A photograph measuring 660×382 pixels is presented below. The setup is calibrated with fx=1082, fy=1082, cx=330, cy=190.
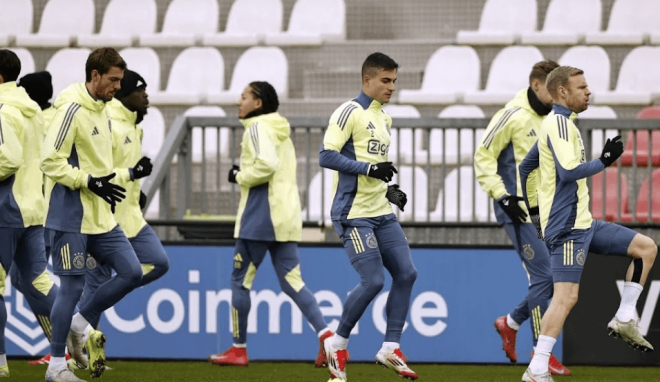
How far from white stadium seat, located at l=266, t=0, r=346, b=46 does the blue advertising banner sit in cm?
558

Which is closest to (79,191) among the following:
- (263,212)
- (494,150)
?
(263,212)

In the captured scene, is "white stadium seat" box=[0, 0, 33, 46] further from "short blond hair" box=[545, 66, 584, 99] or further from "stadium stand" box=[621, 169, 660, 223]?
"short blond hair" box=[545, 66, 584, 99]

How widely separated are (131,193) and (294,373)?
1.85m

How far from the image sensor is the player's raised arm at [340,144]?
22.2 feet

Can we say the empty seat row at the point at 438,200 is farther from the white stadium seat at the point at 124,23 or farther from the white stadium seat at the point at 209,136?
the white stadium seat at the point at 124,23

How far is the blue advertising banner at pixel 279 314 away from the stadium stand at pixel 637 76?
4437mm

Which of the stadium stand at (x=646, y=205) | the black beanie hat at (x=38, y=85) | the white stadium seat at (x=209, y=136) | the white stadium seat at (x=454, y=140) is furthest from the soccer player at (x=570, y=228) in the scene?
the white stadium seat at (x=209, y=136)

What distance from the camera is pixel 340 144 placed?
22.6 feet

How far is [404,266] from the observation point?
6.96m

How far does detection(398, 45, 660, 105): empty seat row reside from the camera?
42.6 feet

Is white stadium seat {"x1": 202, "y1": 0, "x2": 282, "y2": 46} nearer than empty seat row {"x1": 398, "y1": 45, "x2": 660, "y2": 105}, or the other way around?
empty seat row {"x1": 398, "y1": 45, "x2": 660, "y2": 105}

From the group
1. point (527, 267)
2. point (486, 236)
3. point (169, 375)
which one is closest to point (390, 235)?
point (527, 267)

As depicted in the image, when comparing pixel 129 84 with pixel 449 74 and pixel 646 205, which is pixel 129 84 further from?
pixel 449 74

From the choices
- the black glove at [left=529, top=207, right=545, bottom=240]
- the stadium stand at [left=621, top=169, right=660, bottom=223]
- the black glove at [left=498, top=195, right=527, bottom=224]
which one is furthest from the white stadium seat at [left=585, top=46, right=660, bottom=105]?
the black glove at [left=529, top=207, right=545, bottom=240]
